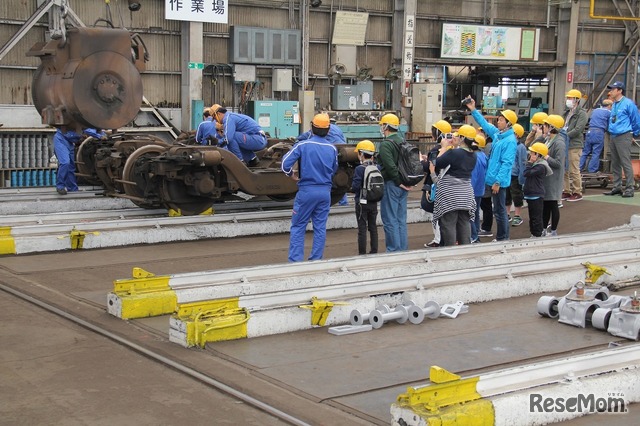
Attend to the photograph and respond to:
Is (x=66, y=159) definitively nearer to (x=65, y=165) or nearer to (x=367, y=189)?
(x=65, y=165)

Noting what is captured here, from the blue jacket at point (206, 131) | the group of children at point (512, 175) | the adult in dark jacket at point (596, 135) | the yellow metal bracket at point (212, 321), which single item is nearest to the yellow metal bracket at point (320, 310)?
the yellow metal bracket at point (212, 321)

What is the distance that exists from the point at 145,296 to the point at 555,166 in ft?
19.9

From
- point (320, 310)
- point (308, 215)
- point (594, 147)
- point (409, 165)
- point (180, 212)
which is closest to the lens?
point (320, 310)

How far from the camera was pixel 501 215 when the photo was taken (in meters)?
11.4

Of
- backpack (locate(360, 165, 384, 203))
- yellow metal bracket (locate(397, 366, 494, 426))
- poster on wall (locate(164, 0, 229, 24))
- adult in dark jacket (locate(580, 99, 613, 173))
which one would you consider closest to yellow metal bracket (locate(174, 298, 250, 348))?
yellow metal bracket (locate(397, 366, 494, 426))

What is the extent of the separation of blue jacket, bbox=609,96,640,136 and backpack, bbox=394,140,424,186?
6.29 meters

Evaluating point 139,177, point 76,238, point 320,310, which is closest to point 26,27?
point 139,177

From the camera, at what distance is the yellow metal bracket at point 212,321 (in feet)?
21.4

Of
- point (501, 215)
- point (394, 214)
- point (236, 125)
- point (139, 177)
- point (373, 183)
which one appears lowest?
point (501, 215)

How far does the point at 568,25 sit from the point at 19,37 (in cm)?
1729

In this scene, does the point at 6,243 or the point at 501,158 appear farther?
the point at 501,158

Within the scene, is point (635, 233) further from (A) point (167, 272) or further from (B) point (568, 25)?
(B) point (568, 25)

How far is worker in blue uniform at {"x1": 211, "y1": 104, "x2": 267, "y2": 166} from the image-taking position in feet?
41.5

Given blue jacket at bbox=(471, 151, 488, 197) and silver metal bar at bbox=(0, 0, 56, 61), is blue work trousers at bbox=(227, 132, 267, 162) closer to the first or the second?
blue jacket at bbox=(471, 151, 488, 197)
